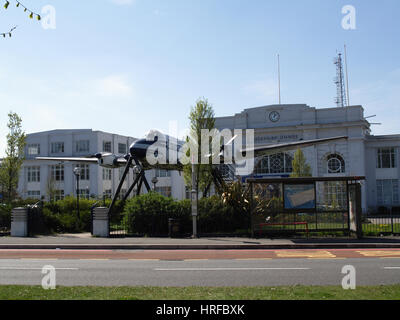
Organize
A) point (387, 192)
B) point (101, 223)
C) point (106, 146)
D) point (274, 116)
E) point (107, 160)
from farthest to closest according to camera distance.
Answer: point (106, 146) → point (274, 116) → point (387, 192) → point (107, 160) → point (101, 223)

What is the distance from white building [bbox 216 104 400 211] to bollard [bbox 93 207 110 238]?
2844 centimetres

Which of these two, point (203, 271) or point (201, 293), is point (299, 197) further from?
point (201, 293)

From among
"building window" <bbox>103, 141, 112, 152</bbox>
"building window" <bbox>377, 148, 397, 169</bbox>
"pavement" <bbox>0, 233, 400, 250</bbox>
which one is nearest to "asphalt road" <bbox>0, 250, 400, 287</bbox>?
"pavement" <bbox>0, 233, 400, 250</bbox>

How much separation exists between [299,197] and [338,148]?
28.6 metres

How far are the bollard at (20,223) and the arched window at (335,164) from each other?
33.3 m

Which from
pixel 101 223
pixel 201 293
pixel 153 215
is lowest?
pixel 201 293

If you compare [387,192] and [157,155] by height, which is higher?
[157,155]

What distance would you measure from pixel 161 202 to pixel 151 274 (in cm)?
1104

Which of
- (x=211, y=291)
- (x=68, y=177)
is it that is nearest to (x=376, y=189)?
(x=68, y=177)

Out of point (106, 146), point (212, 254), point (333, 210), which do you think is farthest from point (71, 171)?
point (212, 254)

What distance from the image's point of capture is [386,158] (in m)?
46.4

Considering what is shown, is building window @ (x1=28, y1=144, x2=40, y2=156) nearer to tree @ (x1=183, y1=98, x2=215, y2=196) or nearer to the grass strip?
tree @ (x1=183, y1=98, x2=215, y2=196)

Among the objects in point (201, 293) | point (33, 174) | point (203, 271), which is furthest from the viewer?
point (33, 174)
